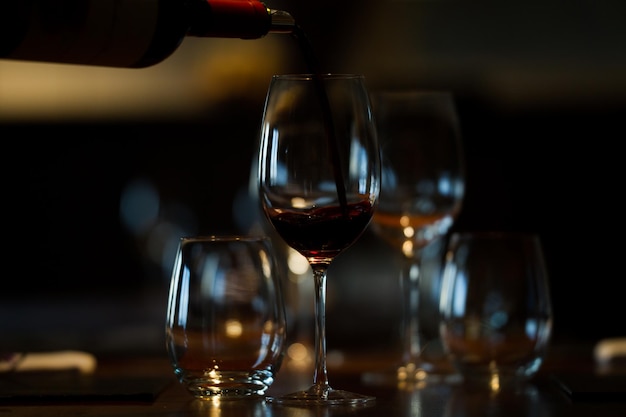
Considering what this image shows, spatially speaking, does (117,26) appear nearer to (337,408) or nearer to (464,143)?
(337,408)

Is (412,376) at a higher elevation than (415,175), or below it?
below

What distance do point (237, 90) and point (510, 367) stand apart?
9.41 ft

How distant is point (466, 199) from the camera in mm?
3721

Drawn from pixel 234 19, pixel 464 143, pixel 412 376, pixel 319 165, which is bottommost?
pixel 412 376

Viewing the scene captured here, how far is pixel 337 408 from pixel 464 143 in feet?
9.79

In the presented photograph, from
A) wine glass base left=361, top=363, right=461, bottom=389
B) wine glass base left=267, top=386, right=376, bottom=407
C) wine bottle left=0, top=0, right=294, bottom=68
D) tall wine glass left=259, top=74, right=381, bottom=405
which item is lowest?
wine glass base left=361, top=363, right=461, bottom=389

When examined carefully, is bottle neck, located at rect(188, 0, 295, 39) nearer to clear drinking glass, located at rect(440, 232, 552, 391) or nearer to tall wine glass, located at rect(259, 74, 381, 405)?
tall wine glass, located at rect(259, 74, 381, 405)

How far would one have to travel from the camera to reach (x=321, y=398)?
0.78 meters

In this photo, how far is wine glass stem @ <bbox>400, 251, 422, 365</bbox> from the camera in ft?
3.46

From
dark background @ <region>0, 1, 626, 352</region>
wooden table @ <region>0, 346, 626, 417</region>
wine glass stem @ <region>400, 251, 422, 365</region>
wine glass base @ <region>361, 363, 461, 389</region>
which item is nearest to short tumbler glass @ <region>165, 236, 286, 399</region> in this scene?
wooden table @ <region>0, 346, 626, 417</region>

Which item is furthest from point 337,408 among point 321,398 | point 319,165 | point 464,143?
point 464,143

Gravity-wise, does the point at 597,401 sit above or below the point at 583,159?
below

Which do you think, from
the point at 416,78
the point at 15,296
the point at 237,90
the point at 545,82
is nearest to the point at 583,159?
the point at 545,82

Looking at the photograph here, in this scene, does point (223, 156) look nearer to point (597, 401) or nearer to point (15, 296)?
point (15, 296)
